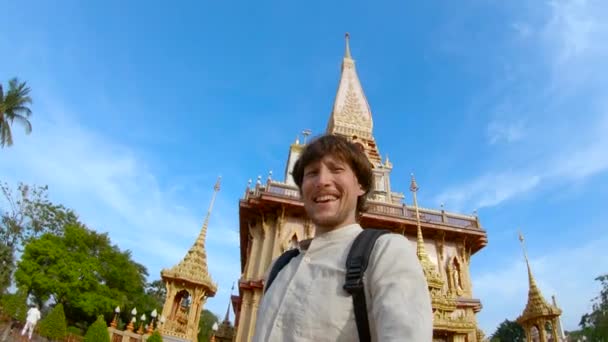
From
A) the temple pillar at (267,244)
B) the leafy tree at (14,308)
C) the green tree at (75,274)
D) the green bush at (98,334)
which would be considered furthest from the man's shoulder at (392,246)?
the green tree at (75,274)

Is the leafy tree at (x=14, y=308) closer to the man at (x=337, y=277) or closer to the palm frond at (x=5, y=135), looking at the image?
the palm frond at (x=5, y=135)

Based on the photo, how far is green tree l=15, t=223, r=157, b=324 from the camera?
29.6 meters

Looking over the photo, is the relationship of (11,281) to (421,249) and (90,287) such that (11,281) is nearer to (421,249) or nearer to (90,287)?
(90,287)

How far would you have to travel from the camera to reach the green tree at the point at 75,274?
1164 inches

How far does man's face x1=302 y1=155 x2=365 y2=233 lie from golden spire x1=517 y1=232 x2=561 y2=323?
17397mm

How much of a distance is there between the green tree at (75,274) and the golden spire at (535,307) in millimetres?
28471

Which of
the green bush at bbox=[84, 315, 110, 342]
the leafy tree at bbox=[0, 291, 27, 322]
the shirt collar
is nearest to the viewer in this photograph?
the shirt collar

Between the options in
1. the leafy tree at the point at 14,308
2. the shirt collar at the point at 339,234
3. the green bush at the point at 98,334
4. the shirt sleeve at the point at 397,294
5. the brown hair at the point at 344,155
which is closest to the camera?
the shirt sleeve at the point at 397,294

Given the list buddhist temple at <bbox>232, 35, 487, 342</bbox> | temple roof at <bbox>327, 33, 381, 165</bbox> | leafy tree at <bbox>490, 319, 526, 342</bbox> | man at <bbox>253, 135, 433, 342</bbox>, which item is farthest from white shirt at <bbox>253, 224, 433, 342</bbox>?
leafy tree at <bbox>490, 319, 526, 342</bbox>

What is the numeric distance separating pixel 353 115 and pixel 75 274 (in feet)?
80.4

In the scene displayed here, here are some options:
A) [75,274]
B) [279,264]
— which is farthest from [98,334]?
[75,274]

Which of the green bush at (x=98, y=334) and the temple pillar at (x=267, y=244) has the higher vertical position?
the temple pillar at (x=267, y=244)

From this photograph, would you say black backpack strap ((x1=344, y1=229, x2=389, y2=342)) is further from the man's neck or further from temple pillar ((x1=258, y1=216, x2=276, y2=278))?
temple pillar ((x1=258, y1=216, x2=276, y2=278))

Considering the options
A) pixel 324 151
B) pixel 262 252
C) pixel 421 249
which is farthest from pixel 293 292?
pixel 262 252
